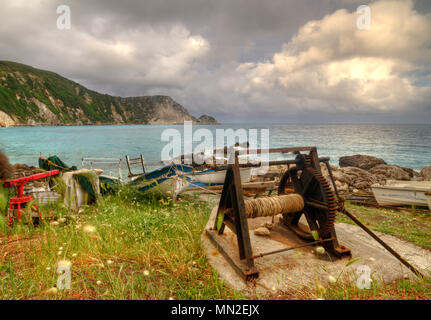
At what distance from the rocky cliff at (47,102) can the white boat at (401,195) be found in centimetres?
11403

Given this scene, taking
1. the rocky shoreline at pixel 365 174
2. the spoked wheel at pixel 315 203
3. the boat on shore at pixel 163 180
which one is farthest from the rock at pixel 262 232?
the rocky shoreline at pixel 365 174

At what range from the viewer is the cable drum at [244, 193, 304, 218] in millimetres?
3184

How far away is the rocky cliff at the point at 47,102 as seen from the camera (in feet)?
341

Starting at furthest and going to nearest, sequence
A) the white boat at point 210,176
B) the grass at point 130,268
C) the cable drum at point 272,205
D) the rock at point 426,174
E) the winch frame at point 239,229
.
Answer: the rock at point 426,174, the white boat at point 210,176, the cable drum at point 272,205, the winch frame at point 239,229, the grass at point 130,268

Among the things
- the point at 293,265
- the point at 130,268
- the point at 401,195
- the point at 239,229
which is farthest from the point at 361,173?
the point at 130,268

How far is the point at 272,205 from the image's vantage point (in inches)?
129

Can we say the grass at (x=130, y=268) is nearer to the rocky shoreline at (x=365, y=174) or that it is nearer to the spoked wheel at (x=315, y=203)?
the spoked wheel at (x=315, y=203)

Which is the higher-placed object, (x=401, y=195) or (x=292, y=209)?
(x=292, y=209)

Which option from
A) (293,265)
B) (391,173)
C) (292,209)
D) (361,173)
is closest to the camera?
(293,265)

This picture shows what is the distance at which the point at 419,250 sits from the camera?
4629 mm

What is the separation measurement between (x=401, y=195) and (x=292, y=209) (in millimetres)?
9847

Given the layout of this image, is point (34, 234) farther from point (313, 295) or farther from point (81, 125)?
point (81, 125)

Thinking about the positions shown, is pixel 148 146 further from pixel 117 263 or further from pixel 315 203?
pixel 315 203

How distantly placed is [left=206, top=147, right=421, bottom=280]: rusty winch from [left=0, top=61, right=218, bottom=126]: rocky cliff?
11315 cm
